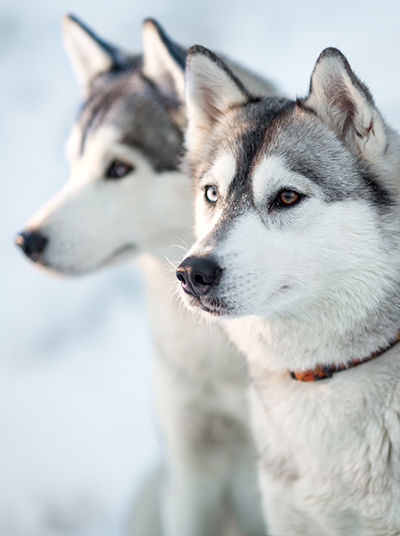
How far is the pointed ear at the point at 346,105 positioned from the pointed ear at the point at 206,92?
12.0 inches

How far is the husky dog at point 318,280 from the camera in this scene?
5.38 feet

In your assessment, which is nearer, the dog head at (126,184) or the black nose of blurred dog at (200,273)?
the black nose of blurred dog at (200,273)

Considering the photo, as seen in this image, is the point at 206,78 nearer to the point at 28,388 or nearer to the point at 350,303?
the point at 350,303

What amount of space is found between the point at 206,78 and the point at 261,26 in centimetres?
304

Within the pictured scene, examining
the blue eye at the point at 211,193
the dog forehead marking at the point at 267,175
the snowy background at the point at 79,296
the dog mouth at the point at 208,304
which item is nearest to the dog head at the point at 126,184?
the snowy background at the point at 79,296

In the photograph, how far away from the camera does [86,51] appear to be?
2.88 m

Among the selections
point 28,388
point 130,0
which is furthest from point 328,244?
point 130,0

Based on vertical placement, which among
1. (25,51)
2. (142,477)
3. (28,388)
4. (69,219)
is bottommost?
(28,388)

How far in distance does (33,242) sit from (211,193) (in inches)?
33.9

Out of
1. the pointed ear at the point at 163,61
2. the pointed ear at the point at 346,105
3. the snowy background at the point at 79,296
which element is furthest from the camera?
the snowy background at the point at 79,296

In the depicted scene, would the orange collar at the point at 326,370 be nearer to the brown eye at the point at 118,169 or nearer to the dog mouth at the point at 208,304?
the dog mouth at the point at 208,304

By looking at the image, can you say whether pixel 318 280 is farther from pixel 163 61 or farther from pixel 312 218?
pixel 163 61

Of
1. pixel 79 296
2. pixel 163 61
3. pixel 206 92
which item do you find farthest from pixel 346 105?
pixel 79 296

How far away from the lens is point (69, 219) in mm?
2447
